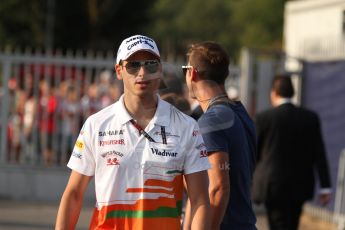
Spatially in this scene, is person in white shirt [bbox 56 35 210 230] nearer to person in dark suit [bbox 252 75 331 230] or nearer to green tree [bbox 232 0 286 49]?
person in dark suit [bbox 252 75 331 230]

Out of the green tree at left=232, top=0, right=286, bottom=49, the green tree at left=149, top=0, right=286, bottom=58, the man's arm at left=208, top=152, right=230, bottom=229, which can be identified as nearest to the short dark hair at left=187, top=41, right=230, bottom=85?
the man's arm at left=208, top=152, right=230, bottom=229

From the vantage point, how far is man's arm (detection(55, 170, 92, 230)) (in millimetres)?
4922

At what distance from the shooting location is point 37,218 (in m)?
14.5

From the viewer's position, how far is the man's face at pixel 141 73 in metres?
4.93

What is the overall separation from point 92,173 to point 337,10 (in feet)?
50.1

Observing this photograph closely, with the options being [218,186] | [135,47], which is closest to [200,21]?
[218,186]

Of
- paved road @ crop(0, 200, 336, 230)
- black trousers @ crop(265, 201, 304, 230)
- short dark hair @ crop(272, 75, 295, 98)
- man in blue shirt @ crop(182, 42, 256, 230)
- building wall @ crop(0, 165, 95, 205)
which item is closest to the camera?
man in blue shirt @ crop(182, 42, 256, 230)

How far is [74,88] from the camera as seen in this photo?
1623cm

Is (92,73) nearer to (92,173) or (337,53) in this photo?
(337,53)

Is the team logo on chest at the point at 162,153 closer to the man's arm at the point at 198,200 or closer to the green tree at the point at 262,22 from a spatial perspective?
the man's arm at the point at 198,200

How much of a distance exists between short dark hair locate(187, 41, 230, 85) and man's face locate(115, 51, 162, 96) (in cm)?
83

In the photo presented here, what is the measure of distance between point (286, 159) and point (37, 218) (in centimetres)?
564

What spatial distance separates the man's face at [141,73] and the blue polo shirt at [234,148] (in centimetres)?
76

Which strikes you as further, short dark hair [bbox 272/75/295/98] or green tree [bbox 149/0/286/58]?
green tree [bbox 149/0/286/58]
